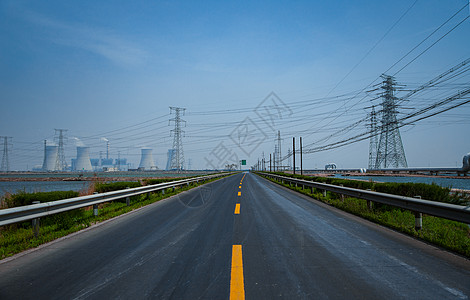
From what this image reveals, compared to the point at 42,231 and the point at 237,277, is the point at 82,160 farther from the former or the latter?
the point at 237,277

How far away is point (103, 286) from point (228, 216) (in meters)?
5.44

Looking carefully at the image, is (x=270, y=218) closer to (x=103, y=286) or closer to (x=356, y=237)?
(x=356, y=237)

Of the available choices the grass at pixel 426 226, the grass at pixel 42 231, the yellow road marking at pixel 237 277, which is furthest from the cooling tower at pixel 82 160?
the yellow road marking at pixel 237 277

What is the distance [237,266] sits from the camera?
421 centimetres

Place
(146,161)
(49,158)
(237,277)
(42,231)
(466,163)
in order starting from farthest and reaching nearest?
1. (146,161)
2. (49,158)
3. (466,163)
4. (42,231)
5. (237,277)

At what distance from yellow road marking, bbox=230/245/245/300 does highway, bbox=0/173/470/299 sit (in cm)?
1

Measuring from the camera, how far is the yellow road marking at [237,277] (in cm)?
323

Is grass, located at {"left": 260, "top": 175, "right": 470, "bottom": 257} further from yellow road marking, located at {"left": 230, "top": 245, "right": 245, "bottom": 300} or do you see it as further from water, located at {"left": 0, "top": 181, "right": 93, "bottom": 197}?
water, located at {"left": 0, "top": 181, "right": 93, "bottom": 197}

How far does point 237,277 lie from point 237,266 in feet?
1.49

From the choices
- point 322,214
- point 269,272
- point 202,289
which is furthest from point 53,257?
point 322,214

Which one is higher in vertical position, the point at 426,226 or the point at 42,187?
the point at 426,226

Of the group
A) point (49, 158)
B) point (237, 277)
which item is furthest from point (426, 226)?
point (49, 158)

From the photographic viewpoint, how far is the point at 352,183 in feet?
46.6

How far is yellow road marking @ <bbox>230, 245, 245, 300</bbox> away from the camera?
3.23m
